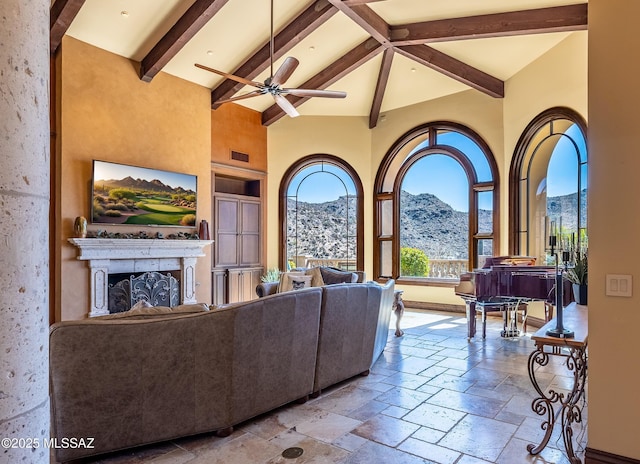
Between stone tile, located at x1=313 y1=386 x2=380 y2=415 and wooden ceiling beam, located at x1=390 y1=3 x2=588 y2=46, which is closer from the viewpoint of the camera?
stone tile, located at x1=313 y1=386 x2=380 y2=415

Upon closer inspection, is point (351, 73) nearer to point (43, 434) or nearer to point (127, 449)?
point (127, 449)

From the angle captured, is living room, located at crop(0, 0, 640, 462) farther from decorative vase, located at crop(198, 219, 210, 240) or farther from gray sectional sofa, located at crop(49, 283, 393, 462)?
gray sectional sofa, located at crop(49, 283, 393, 462)

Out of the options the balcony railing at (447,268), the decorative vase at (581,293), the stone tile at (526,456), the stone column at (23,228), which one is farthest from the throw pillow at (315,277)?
the stone column at (23,228)

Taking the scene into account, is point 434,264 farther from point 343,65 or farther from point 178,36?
point 178,36

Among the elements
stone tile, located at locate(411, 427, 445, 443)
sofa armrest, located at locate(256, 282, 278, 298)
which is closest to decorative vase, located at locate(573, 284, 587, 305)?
stone tile, located at locate(411, 427, 445, 443)

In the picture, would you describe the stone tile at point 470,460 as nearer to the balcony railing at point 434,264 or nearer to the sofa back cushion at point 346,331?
the sofa back cushion at point 346,331

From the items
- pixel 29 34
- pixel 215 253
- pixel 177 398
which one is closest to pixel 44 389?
pixel 29 34

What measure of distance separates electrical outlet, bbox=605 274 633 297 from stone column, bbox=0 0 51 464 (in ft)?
8.13

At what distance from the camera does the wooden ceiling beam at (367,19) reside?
5234mm

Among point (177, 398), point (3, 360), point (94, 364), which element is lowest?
point (177, 398)

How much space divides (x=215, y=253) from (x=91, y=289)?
2.44 m

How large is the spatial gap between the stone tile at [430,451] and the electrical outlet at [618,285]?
1.29 metres

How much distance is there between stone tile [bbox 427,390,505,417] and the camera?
315 centimetres

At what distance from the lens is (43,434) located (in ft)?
3.37
